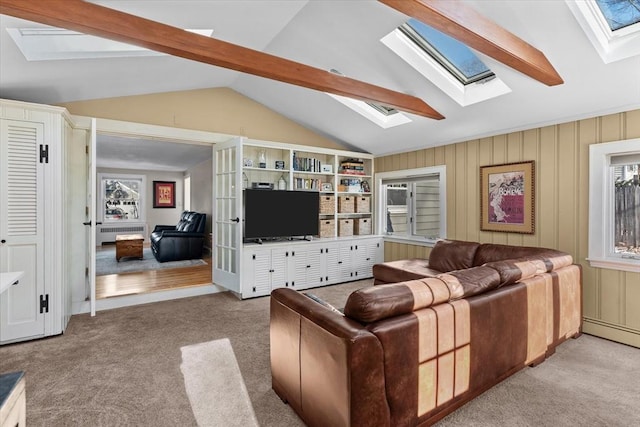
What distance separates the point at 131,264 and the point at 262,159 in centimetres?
367

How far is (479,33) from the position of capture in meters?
2.11

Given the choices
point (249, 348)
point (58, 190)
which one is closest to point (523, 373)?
point (249, 348)

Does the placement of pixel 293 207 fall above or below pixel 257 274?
above

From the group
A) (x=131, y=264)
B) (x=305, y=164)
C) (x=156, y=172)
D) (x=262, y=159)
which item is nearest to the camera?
(x=262, y=159)

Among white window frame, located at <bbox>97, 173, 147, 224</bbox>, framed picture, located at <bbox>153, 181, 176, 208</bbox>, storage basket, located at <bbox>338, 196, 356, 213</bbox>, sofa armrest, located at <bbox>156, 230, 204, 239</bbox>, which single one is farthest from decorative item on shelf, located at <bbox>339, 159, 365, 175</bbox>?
white window frame, located at <bbox>97, 173, 147, 224</bbox>

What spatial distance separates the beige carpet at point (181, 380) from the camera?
187 cm

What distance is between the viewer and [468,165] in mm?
4266

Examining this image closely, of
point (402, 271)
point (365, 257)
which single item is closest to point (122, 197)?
point (365, 257)

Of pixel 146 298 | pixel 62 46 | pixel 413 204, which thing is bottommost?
pixel 146 298

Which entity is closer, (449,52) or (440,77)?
(449,52)

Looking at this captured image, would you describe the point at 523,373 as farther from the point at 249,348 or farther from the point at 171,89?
the point at 171,89

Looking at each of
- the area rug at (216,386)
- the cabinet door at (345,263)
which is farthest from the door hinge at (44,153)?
the cabinet door at (345,263)

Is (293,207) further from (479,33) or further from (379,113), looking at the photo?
(479,33)

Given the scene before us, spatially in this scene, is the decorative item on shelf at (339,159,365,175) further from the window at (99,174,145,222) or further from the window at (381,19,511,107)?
the window at (99,174,145,222)
